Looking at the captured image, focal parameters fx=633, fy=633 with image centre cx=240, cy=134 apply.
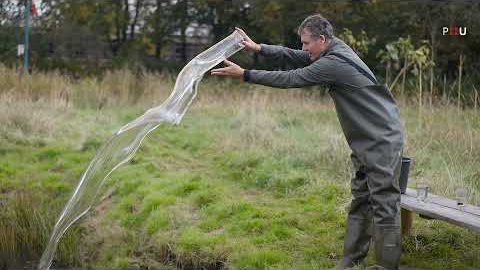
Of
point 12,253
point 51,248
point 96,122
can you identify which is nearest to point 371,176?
point 51,248

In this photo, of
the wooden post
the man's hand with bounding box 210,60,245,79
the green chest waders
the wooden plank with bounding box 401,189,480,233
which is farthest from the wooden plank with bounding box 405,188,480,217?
the man's hand with bounding box 210,60,245,79

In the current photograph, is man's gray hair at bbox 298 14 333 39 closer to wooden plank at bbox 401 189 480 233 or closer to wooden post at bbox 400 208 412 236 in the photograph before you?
wooden plank at bbox 401 189 480 233

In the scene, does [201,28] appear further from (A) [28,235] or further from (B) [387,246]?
(B) [387,246]

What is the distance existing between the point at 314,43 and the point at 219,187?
295 cm

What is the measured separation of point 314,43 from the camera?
4.05m

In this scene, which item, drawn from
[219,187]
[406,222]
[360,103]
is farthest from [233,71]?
[219,187]

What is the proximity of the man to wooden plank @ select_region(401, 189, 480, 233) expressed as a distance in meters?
0.27

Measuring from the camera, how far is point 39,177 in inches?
306

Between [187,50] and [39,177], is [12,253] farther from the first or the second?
[187,50]

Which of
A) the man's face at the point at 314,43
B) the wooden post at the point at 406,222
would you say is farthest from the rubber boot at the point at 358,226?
the man's face at the point at 314,43

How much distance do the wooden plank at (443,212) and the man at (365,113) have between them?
0.88ft

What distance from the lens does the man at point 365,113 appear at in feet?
12.8

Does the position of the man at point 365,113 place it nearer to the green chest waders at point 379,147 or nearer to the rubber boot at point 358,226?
the green chest waders at point 379,147

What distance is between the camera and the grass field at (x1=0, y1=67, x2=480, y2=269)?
5.09 metres
